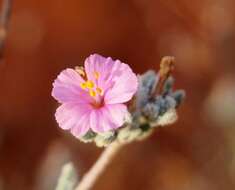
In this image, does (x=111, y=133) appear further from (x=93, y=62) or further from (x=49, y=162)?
(x=49, y=162)

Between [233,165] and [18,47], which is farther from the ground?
[18,47]

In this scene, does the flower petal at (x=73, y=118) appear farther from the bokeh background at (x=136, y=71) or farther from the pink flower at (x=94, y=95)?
the bokeh background at (x=136, y=71)

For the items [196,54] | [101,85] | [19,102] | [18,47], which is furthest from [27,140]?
[101,85]

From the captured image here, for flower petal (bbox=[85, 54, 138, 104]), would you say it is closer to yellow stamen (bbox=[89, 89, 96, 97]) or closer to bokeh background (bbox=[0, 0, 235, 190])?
yellow stamen (bbox=[89, 89, 96, 97])

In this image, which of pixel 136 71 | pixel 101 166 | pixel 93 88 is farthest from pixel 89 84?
pixel 136 71

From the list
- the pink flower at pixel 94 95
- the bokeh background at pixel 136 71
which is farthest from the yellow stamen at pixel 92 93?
the bokeh background at pixel 136 71

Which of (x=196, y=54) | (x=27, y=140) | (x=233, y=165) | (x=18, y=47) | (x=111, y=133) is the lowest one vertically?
(x=233, y=165)
